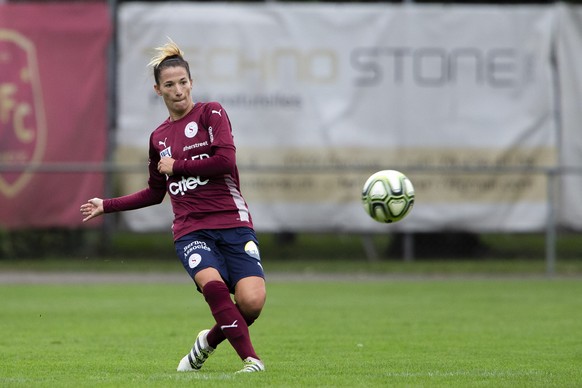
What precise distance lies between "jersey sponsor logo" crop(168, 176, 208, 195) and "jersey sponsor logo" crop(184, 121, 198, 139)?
0.92 ft

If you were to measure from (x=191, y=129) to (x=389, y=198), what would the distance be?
167 centimetres

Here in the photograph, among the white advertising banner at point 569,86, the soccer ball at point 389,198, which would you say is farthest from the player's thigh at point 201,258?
the white advertising banner at point 569,86

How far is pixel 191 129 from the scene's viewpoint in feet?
25.3

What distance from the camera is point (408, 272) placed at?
61.2 ft

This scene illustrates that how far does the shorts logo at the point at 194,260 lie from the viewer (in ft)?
24.6

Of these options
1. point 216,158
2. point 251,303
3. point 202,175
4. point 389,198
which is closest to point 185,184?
point 202,175

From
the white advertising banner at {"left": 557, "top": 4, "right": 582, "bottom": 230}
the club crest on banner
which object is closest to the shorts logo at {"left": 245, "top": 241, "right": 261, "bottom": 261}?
the club crest on banner

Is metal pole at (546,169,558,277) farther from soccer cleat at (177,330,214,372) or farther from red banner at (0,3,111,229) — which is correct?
soccer cleat at (177,330,214,372)

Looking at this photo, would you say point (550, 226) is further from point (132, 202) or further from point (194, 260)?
point (194, 260)

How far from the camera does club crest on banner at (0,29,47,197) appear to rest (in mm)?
19203

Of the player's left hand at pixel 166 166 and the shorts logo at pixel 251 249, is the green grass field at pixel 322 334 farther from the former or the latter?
the player's left hand at pixel 166 166

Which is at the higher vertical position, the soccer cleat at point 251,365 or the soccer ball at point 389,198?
the soccer ball at point 389,198

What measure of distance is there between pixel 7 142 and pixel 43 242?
1.77 metres

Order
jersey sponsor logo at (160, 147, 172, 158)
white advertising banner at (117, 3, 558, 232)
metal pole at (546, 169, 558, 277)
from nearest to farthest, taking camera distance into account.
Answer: jersey sponsor logo at (160, 147, 172, 158)
metal pole at (546, 169, 558, 277)
white advertising banner at (117, 3, 558, 232)
